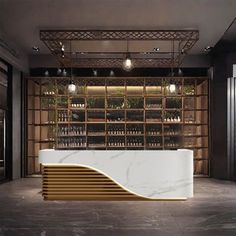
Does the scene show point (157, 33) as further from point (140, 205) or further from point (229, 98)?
point (140, 205)

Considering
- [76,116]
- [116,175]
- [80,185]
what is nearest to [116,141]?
[76,116]

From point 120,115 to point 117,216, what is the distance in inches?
234

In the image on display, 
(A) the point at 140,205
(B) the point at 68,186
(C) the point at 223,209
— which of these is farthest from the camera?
(B) the point at 68,186

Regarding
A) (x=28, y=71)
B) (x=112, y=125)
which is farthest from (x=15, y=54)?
(x=112, y=125)

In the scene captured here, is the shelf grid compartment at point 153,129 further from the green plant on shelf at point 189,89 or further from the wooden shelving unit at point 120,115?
the green plant on shelf at point 189,89

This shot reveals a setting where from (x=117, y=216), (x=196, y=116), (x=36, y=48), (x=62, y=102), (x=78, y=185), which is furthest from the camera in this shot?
(x=196, y=116)

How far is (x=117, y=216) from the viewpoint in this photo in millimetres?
6145

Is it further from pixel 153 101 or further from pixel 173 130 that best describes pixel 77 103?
pixel 173 130

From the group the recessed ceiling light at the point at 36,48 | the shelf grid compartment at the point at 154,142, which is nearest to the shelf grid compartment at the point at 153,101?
the shelf grid compartment at the point at 154,142

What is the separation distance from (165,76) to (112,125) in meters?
2.25

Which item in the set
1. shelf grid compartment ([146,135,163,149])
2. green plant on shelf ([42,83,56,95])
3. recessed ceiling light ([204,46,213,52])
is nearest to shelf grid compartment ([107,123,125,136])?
shelf grid compartment ([146,135,163,149])

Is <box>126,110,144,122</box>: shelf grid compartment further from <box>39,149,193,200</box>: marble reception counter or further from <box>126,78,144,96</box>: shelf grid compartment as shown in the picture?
<box>39,149,193,200</box>: marble reception counter

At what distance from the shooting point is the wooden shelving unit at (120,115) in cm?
1167

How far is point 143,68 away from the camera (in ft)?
39.3
